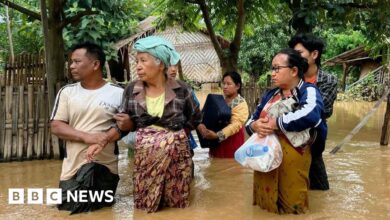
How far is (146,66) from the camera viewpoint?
12.3 ft

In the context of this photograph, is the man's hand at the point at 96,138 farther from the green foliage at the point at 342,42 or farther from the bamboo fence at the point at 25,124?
the green foliage at the point at 342,42

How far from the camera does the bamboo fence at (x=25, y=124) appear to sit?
6215mm

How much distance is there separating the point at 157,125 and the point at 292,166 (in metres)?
1.19

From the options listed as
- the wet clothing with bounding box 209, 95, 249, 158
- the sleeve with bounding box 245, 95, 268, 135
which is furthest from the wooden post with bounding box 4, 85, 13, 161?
the sleeve with bounding box 245, 95, 268, 135

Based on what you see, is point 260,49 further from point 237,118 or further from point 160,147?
point 160,147

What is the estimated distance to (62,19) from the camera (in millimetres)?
6578

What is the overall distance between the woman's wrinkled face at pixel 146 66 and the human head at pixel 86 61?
0.39 m

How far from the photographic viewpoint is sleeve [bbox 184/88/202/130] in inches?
154

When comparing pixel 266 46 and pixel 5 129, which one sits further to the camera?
pixel 266 46

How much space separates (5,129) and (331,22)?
5.52 m

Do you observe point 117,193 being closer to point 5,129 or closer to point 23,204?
point 23,204

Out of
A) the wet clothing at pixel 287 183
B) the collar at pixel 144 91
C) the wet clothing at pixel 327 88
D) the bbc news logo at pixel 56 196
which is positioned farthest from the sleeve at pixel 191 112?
the wet clothing at pixel 327 88

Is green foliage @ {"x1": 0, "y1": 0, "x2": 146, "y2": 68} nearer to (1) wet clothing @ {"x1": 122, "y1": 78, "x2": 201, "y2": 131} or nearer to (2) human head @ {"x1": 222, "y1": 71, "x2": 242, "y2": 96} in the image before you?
(2) human head @ {"x1": 222, "y1": 71, "x2": 242, "y2": 96}

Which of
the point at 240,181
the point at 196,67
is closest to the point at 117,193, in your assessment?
the point at 240,181
